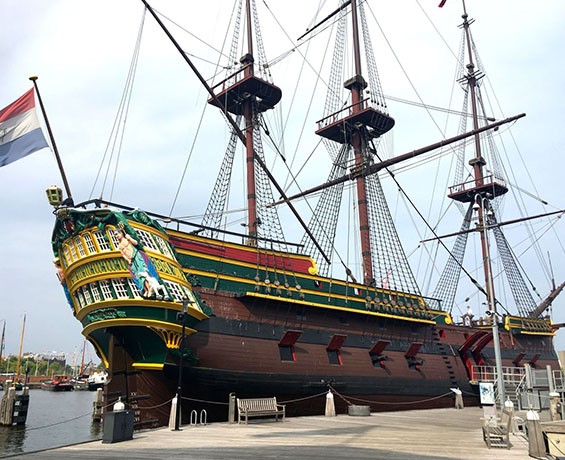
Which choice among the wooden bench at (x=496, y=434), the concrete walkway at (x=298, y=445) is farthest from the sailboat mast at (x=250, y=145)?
the wooden bench at (x=496, y=434)

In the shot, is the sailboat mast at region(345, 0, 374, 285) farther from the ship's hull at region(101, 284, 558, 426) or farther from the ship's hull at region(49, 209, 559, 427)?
the ship's hull at region(101, 284, 558, 426)

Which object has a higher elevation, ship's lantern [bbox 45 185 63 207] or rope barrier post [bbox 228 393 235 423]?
ship's lantern [bbox 45 185 63 207]

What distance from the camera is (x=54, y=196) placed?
15602 mm

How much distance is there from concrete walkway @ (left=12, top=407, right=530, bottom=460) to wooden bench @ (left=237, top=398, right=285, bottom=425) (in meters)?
0.99

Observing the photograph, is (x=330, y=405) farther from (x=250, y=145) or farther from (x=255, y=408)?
(x=250, y=145)

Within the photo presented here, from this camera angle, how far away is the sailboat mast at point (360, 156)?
29.2 meters

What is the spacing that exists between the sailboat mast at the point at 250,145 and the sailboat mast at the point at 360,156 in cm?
772

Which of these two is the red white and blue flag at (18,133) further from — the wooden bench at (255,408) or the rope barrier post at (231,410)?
the wooden bench at (255,408)

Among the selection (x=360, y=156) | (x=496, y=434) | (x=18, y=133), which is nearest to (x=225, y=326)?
(x=18, y=133)

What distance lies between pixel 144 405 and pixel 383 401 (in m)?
10.8

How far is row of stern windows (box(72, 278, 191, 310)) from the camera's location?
14812 millimetres

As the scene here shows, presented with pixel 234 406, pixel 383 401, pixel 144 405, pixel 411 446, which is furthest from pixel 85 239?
pixel 383 401

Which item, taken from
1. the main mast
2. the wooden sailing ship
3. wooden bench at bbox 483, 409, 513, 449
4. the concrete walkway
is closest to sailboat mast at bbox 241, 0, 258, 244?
the wooden sailing ship

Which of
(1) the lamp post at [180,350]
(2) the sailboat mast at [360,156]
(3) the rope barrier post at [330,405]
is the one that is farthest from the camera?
(2) the sailboat mast at [360,156]
